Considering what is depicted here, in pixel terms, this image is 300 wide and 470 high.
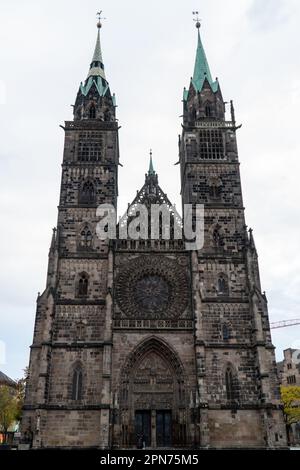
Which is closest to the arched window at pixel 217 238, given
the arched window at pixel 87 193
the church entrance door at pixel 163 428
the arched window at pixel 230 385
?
the arched window at pixel 230 385

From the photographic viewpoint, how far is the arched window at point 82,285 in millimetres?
29737

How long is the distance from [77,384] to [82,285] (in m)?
6.39

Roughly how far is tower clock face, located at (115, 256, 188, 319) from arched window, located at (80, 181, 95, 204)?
19.2 ft

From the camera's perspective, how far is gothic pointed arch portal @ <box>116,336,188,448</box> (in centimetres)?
2617

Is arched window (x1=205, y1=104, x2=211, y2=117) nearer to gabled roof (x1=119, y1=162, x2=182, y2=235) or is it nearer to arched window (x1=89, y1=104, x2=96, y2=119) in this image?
gabled roof (x1=119, y1=162, x2=182, y2=235)

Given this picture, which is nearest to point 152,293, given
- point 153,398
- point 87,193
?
point 153,398

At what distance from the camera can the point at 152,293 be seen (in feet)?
98.3

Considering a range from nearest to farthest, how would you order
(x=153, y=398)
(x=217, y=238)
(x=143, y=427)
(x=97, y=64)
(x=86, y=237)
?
(x=143, y=427), (x=153, y=398), (x=86, y=237), (x=217, y=238), (x=97, y=64)

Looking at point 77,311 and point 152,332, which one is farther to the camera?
point 77,311

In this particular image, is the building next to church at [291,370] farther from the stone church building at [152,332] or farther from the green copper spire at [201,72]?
the green copper spire at [201,72]

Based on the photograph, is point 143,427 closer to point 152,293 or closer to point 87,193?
point 152,293

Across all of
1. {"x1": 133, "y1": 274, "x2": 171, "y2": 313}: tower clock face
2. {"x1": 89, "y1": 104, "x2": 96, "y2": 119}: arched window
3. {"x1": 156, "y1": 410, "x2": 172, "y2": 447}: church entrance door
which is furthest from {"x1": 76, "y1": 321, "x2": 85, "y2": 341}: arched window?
{"x1": 89, "y1": 104, "x2": 96, "y2": 119}: arched window

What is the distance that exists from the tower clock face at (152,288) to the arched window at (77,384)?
14.5ft

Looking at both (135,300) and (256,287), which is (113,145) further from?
(256,287)
